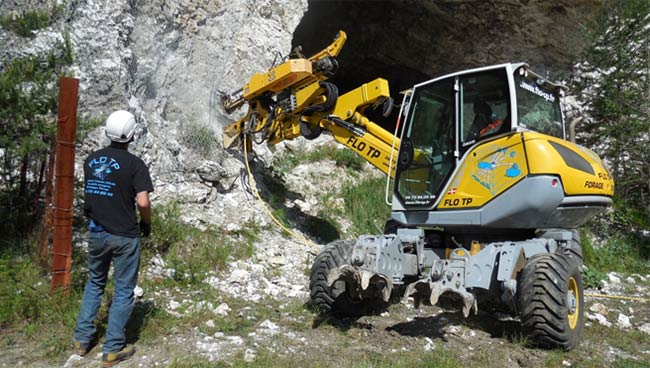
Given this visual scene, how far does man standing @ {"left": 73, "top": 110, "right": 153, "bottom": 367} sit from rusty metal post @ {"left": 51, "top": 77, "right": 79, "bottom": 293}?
0.62 metres

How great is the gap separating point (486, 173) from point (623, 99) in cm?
642

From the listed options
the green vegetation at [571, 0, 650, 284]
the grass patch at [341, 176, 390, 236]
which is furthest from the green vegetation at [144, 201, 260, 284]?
the green vegetation at [571, 0, 650, 284]

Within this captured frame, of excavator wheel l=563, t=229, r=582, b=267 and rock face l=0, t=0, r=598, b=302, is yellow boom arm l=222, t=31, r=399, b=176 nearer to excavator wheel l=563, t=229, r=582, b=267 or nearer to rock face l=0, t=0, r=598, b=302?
rock face l=0, t=0, r=598, b=302

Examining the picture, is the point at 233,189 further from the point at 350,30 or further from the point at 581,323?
the point at 350,30

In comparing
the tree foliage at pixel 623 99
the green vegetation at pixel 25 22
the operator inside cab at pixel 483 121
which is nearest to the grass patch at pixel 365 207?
the operator inside cab at pixel 483 121

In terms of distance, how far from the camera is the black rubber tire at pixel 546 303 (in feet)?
12.9

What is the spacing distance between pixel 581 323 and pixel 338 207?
4373 millimetres

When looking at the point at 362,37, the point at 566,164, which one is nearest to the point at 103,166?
the point at 566,164

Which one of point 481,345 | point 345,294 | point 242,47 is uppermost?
point 242,47

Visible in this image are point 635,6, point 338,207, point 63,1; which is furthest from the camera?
point 635,6

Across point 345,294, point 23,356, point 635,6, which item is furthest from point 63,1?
point 635,6

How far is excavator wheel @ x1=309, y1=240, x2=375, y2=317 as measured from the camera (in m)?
4.59

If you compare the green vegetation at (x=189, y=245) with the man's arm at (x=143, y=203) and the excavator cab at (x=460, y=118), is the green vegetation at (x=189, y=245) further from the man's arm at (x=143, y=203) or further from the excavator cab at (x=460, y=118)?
the excavator cab at (x=460, y=118)

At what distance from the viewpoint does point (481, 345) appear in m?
4.23
